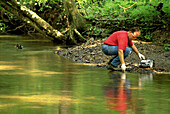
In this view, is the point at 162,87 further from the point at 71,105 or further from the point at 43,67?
the point at 43,67

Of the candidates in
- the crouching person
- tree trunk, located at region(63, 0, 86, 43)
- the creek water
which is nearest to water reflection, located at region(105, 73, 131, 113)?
the creek water

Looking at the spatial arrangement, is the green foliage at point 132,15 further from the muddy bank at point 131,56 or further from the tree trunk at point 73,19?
the muddy bank at point 131,56

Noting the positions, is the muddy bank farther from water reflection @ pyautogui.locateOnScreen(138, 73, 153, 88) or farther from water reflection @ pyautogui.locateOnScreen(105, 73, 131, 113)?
water reflection @ pyautogui.locateOnScreen(105, 73, 131, 113)

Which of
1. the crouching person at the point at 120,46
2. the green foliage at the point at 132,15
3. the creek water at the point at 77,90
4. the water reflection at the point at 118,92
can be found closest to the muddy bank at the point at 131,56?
the crouching person at the point at 120,46

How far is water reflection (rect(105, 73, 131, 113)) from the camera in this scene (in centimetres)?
770

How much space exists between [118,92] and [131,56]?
6173 millimetres

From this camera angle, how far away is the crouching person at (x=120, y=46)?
38.9 feet

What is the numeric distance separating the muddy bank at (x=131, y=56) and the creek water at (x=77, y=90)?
889 millimetres

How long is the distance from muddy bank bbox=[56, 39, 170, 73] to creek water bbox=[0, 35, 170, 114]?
0.89m

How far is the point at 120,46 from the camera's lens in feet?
38.9

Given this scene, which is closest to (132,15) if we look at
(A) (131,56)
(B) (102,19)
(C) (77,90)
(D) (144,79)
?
(B) (102,19)

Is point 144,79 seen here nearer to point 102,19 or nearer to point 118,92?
point 118,92

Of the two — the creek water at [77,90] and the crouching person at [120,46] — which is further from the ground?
the crouching person at [120,46]

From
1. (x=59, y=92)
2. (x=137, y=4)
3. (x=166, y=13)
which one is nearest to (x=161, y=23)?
(x=166, y=13)
